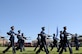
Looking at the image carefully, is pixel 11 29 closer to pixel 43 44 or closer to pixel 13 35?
pixel 13 35

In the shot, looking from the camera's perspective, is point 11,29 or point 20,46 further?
point 20,46

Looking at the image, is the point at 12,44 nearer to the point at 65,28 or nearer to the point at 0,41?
the point at 65,28

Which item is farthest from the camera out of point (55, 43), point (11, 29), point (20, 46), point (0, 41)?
point (0, 41)

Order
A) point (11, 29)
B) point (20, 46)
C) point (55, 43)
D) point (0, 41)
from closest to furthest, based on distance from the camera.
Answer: point (11, 29)
point (20, 46)
point (55, 43)
point (0, 41)

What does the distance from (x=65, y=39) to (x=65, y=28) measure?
3.10ft

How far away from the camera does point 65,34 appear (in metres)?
21.4

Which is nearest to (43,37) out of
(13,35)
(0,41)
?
(13,35)

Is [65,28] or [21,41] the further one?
[21,41]

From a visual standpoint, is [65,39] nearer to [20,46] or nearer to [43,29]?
[43,29]

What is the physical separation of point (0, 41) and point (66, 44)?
279 feet

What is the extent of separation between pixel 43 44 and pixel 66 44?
66.1 inches

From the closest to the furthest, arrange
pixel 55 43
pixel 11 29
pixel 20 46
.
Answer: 1. pixel 11 29
2. pixel 20 46
3. pixel 55 43

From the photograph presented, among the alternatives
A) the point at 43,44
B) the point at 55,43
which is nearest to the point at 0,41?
the point at 55,43

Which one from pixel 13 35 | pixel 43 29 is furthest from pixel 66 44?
pixel 13 35
